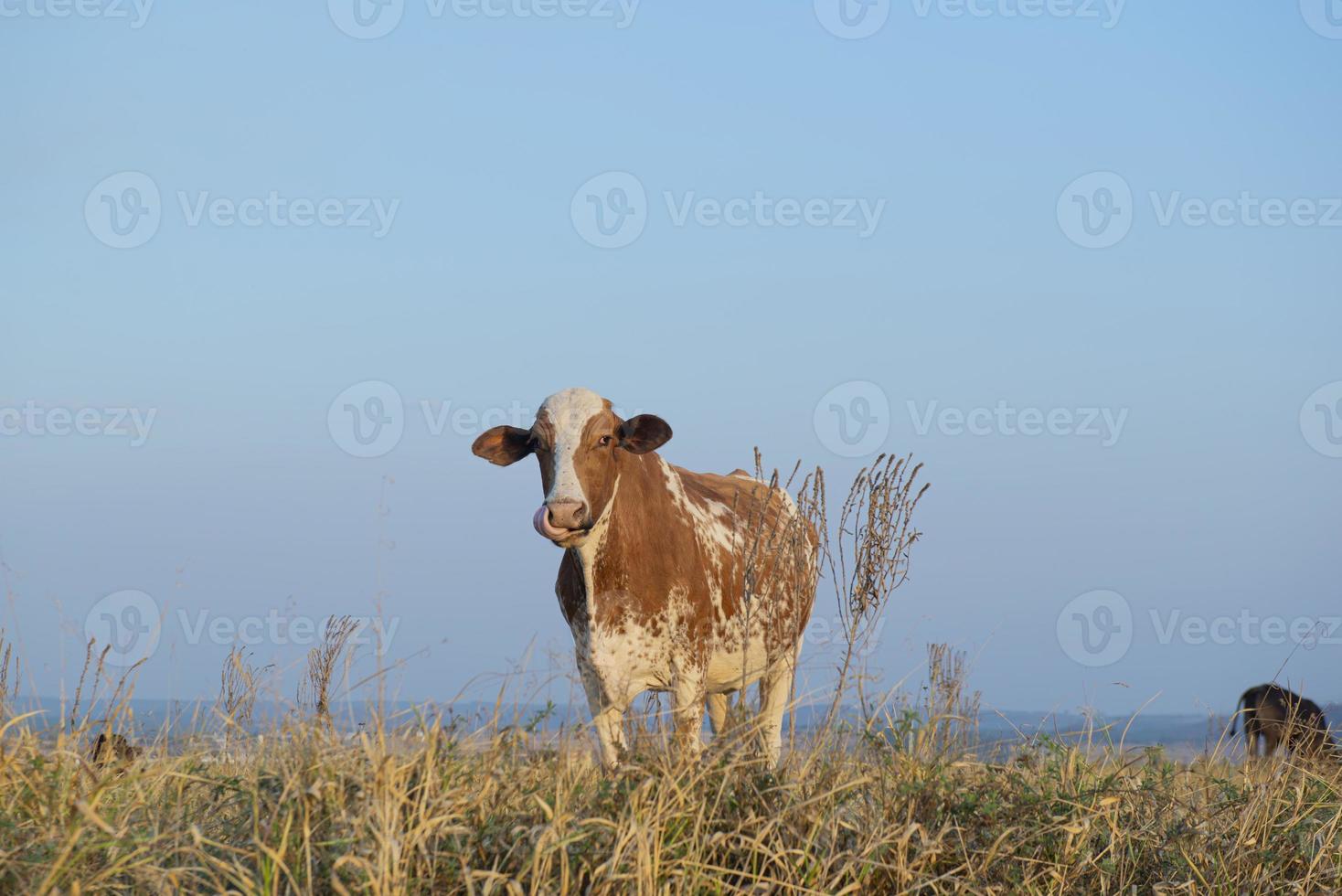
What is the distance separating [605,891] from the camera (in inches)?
197

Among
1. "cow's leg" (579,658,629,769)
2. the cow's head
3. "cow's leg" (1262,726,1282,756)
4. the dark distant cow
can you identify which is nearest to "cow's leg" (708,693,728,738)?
"cow's leg" (579,658,629,769)

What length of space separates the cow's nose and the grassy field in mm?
2362

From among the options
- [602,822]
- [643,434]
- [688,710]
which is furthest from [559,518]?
[602,822]

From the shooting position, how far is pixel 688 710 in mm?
7570

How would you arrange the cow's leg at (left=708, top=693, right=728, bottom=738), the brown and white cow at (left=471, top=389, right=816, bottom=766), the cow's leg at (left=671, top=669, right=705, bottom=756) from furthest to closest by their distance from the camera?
the cow's leg at (left=708, top=693, right=728, bottom=738) < the brown and white cow at (left=471, top=389, right=816, bottom=766) < the cow's leg at (left=671, top=669, right=705, bottom=756)

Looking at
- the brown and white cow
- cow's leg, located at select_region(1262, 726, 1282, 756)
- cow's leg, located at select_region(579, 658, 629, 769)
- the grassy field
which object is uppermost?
the brown and white cow

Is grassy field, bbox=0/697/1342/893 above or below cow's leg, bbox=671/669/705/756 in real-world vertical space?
below

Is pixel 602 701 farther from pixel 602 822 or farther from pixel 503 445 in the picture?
pixel 602 822

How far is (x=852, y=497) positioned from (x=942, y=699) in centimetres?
136

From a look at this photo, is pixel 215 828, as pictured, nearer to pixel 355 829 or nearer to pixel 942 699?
pixel 355 829

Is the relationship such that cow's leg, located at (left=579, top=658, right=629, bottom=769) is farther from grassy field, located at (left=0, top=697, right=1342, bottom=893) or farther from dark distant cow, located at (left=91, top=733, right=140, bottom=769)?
dark distant cow, located at (left=91, top=733, right=140, bottom=769)

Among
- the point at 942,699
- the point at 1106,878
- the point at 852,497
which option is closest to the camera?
the point at 1106,878

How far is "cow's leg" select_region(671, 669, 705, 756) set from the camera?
5992mm

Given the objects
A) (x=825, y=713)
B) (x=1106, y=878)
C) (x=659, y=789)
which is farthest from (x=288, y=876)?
(x=1106, y=878)
